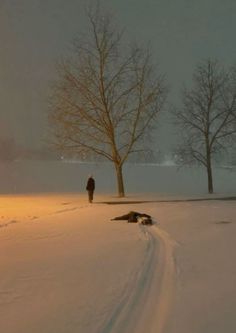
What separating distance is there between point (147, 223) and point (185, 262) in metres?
7.32

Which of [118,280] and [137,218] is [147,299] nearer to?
[118,280]

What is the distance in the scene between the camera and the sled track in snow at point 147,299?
5516mm

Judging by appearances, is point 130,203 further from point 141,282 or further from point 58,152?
point 141,282

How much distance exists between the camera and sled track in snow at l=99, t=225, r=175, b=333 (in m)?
5.52

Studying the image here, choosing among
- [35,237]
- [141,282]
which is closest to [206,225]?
[35,237]

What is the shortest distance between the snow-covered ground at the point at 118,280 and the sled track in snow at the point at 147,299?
0.01 metres

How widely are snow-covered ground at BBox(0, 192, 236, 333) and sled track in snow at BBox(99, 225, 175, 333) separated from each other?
0.01 metres

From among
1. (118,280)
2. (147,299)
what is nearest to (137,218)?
(118,280)

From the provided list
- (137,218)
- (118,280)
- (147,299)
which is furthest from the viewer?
(137,218)

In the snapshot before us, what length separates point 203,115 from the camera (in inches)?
1674

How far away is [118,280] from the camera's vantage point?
7.91 metres

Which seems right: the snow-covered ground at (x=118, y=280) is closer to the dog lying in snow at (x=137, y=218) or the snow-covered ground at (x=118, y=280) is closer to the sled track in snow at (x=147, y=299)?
the sled track in snow at (x=147, y=299)

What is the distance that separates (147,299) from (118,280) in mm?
1449

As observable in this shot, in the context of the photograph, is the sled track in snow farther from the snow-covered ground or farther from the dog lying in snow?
the dog lying in snow
